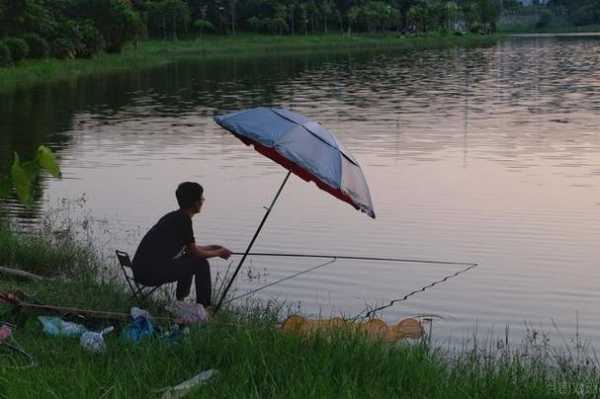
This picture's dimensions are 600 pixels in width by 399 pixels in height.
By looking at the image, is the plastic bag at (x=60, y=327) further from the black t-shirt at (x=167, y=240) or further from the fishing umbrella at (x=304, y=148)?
the fishing umbrella at (x=304, y=148)

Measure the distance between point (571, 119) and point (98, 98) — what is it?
59.9ft

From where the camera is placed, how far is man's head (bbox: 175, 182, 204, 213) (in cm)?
833

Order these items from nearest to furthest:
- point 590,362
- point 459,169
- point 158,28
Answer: point 590,362 → point 459,169 → point 158,28

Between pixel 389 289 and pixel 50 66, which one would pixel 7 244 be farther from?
pixel 50 66

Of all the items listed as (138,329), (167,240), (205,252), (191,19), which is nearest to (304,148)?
(205,252)

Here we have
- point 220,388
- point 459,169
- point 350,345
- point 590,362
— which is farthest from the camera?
point 459,169

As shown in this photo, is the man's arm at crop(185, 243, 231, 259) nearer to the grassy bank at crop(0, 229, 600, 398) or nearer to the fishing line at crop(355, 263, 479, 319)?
the grassy bank at crop(0, 229, 600, 398)

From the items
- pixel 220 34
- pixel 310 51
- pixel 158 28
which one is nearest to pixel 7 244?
pixel 310 51

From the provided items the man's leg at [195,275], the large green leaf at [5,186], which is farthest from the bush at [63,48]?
the large green leaf at [5,186]

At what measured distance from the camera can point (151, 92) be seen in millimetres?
41906

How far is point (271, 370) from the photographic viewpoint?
20.1 ft

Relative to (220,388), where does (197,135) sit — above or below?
below

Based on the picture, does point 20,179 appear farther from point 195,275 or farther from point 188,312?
point 195,275

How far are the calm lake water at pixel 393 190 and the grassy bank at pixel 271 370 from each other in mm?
2948
